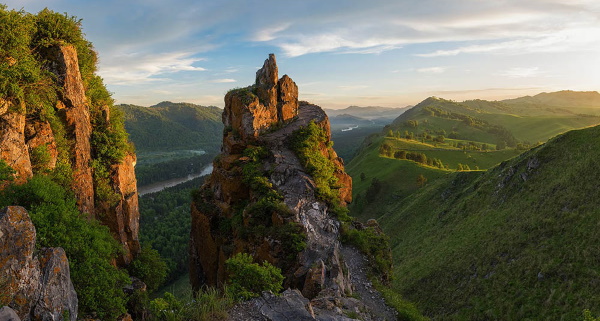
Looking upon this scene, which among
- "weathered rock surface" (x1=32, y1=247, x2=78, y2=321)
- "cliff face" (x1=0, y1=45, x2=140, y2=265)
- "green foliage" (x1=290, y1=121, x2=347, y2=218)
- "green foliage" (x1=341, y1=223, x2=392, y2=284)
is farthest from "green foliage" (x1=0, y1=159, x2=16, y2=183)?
"green foliage" (x1=341, y1=223, x2=392, y2=284)

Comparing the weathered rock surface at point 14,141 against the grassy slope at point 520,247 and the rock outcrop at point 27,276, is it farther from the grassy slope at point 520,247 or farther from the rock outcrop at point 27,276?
the grassy slope at point 520,247

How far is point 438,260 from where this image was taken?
50.1m

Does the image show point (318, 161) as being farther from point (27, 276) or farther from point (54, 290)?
point (27, 276)

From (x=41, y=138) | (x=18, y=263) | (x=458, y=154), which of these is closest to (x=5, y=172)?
(x=41, y=138)

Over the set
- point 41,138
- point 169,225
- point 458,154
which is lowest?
point 169,225

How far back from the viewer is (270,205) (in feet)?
81.5

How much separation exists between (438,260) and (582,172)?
23914 mm

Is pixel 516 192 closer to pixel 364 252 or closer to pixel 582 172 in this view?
pixel 582 172

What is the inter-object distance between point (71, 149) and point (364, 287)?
22712mm

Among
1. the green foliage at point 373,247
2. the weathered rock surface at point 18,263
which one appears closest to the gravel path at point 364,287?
the green foliage at point 373,247

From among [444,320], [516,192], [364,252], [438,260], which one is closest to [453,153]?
[516,192]

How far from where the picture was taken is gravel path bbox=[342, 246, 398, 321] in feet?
66.7

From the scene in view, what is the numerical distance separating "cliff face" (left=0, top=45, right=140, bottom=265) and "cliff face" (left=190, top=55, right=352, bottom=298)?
7805 mm

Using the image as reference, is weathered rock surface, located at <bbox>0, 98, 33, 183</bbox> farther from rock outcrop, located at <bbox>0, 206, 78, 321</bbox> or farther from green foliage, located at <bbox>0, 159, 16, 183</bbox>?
rock outcrop, located at <bbox>0, 206, 78, 321</bbox>
